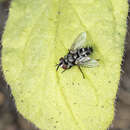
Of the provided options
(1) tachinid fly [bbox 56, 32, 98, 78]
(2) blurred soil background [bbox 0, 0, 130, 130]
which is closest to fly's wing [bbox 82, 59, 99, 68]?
(1) tachinid fly [bbox 56, 32, 98, 78]

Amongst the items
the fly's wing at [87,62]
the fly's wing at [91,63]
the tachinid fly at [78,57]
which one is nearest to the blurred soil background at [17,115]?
the tachinid fly at [78,57]

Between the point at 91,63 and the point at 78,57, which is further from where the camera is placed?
the point at 78,57

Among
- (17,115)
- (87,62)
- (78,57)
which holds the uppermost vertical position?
(87,62)

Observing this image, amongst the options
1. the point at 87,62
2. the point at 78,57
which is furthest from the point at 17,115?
the point at 87,62

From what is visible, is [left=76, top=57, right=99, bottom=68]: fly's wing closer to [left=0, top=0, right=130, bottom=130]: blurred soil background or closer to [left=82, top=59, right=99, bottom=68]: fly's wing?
[left=82, top=59, right=99, bottom=68]: fly's wing

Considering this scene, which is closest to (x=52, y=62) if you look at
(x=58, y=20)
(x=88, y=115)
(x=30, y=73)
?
(x=30, y=73)

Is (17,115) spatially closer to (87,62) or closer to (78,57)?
(78,57)

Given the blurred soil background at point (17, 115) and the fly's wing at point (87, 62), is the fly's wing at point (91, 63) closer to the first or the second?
the fly's wing at point (87, 62)

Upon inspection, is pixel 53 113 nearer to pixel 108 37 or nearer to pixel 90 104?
pixel 90 104

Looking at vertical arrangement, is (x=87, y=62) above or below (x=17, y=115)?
above
